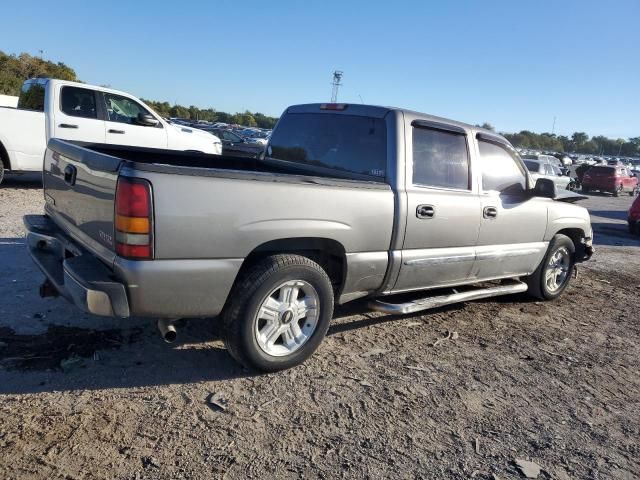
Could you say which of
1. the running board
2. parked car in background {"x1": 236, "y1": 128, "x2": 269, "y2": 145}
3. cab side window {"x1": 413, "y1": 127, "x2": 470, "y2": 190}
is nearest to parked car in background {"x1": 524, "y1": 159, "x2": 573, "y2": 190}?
parked car in background {"x1": 236, "y1": 128, "x2": 269, "y2": 145}

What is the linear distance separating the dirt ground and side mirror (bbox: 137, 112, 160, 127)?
515cm

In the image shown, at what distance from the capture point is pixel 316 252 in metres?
3.85

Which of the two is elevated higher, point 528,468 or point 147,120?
point 147,120

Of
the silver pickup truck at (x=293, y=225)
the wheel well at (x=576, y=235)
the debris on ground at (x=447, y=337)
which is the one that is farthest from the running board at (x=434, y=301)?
the wheel well at (x=576, y=235)

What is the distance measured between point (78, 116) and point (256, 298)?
7297 mm

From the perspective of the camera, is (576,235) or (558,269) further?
(576,235)

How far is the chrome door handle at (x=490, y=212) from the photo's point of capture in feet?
15.2

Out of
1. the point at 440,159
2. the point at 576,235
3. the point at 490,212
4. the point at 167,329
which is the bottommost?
the point at 167,329

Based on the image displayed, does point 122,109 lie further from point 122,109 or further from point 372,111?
point 372,111

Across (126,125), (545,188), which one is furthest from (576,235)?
(126,125)

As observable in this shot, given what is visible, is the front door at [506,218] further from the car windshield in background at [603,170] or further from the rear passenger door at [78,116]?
the car windshield in background at [603,170]

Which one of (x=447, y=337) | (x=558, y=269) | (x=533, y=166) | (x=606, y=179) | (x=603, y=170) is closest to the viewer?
(x=447, y=337)

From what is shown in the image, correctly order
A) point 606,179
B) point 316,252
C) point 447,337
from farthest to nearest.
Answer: point 606,179 → point 447,337 → point 316,252

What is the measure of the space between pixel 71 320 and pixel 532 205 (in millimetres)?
4356
